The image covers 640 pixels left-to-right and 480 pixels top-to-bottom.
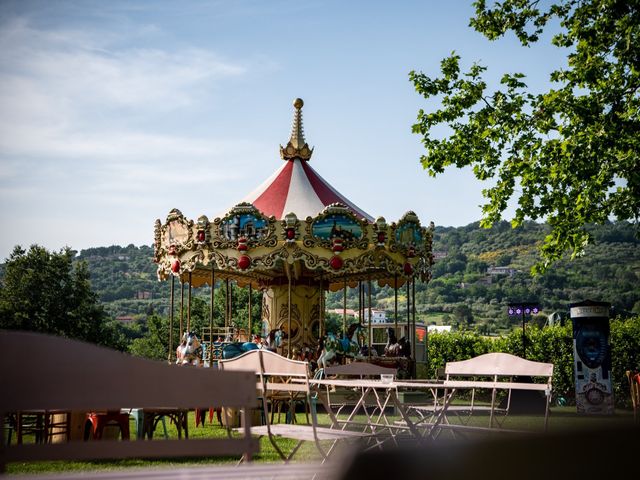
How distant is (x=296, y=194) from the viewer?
16969mm

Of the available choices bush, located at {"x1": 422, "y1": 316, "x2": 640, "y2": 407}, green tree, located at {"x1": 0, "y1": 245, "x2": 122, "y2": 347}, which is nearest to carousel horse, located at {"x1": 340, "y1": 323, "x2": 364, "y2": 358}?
bush, located at {"x1": 422, "y1": 316, "x2": 640, "y2": 407}

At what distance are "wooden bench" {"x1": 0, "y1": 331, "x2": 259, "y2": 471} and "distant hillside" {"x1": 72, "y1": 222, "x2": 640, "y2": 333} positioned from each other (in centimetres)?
6668

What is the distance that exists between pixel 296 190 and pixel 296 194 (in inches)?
6.3

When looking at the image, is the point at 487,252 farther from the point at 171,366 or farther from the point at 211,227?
the point at 171,366

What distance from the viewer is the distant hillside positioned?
252 feet

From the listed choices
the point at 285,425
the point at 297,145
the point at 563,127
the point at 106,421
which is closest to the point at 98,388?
the point at 285,425

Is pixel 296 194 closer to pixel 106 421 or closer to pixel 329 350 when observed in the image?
pixel 329 350

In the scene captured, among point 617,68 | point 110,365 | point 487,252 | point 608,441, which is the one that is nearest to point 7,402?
point 110,365

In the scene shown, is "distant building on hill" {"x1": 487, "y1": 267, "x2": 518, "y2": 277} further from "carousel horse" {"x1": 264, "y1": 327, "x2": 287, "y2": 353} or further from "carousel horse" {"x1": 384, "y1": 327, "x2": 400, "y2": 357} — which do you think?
"carousel horse" {"x1": 264, "y1": 327, "x2": 287, "y2": 353}

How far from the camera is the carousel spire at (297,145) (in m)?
18.2

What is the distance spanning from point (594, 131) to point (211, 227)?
7.55m

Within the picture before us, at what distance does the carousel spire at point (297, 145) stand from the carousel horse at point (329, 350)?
4954 millimetres

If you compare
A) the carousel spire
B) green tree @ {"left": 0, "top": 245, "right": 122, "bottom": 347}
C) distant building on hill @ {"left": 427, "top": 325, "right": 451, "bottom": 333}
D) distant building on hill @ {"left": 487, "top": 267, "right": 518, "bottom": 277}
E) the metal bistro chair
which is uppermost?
distant building on hill @ {"left": 487, "top": 267, "right": 518, "bottom": 277}

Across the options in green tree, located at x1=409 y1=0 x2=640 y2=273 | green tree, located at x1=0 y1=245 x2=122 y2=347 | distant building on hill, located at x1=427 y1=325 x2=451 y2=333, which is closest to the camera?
green tree, located at x1=409 y1=0 x2=640 y2=273
